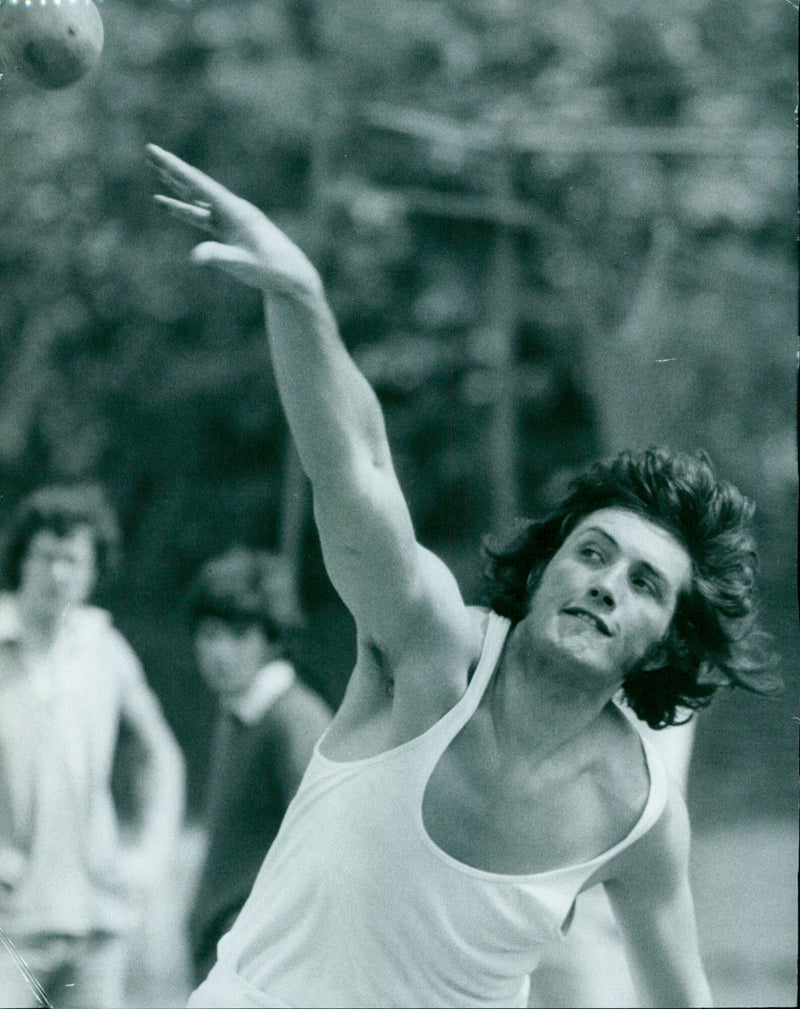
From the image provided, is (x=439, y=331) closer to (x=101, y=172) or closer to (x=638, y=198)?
(x=638, y=198)

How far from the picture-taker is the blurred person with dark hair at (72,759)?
1812 millimetres

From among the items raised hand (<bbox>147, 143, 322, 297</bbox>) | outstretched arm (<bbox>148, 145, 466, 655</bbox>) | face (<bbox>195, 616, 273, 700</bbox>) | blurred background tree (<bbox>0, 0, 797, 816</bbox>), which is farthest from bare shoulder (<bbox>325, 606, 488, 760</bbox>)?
face (<bbox>195, 616, 273, 700</bbox>)

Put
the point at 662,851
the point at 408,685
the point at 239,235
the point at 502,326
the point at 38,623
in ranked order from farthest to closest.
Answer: the point at 38,623 → the point at 502,326 → the point at 662,851 → the point at 408,685 → the point at 239,235

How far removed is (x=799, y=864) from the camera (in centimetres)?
152

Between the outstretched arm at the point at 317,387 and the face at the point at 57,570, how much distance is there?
0.81m

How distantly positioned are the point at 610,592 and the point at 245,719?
2.29ft

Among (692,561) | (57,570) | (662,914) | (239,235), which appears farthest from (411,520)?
(57,570)

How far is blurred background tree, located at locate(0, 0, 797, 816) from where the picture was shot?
64.6 inches

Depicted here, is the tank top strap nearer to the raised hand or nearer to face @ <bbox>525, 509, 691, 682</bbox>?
face @ <bbox>525, 509, 691, 682</bbox>

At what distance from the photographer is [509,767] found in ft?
4.25

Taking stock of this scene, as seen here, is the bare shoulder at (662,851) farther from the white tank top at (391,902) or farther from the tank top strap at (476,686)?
the tank top strap at (476,686)

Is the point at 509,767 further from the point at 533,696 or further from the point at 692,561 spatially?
the point at 692,561

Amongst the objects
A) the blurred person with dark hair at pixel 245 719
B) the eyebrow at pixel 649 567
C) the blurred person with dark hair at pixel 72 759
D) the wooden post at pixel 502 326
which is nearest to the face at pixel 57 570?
the blurred person with dark hair at pixel 72 759

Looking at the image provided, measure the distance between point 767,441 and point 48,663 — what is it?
1035mm
